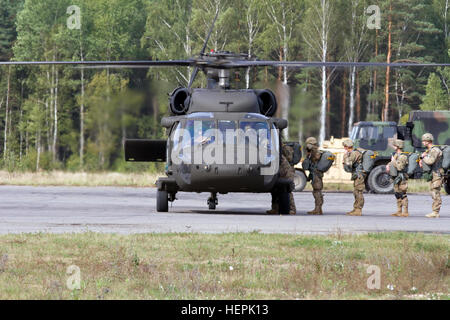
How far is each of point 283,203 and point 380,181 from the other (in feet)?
37.1

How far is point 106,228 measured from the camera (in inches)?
591

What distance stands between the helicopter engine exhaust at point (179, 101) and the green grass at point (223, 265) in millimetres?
6168

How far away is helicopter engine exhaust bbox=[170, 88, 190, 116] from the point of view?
19297mm

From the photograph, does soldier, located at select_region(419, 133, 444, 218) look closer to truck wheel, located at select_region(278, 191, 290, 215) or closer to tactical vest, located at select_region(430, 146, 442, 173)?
tactical vest, located at select_region(430, 146, 442, 173)

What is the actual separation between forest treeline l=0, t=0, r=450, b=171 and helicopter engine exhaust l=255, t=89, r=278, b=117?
22495 mm

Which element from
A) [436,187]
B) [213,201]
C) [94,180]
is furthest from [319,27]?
[436,187]

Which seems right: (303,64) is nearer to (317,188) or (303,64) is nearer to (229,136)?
(229,136)

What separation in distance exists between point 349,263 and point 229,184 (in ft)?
22.9

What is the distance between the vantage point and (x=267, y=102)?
19500 millimetres

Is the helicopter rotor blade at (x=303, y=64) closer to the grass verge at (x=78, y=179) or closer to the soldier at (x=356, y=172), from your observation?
the soldier at (x=356, y=172)

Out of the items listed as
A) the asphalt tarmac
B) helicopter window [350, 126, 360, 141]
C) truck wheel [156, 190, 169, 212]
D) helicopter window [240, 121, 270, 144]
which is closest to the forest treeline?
helicopter window [350, 126, 360, 141]

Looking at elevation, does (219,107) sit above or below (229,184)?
above
